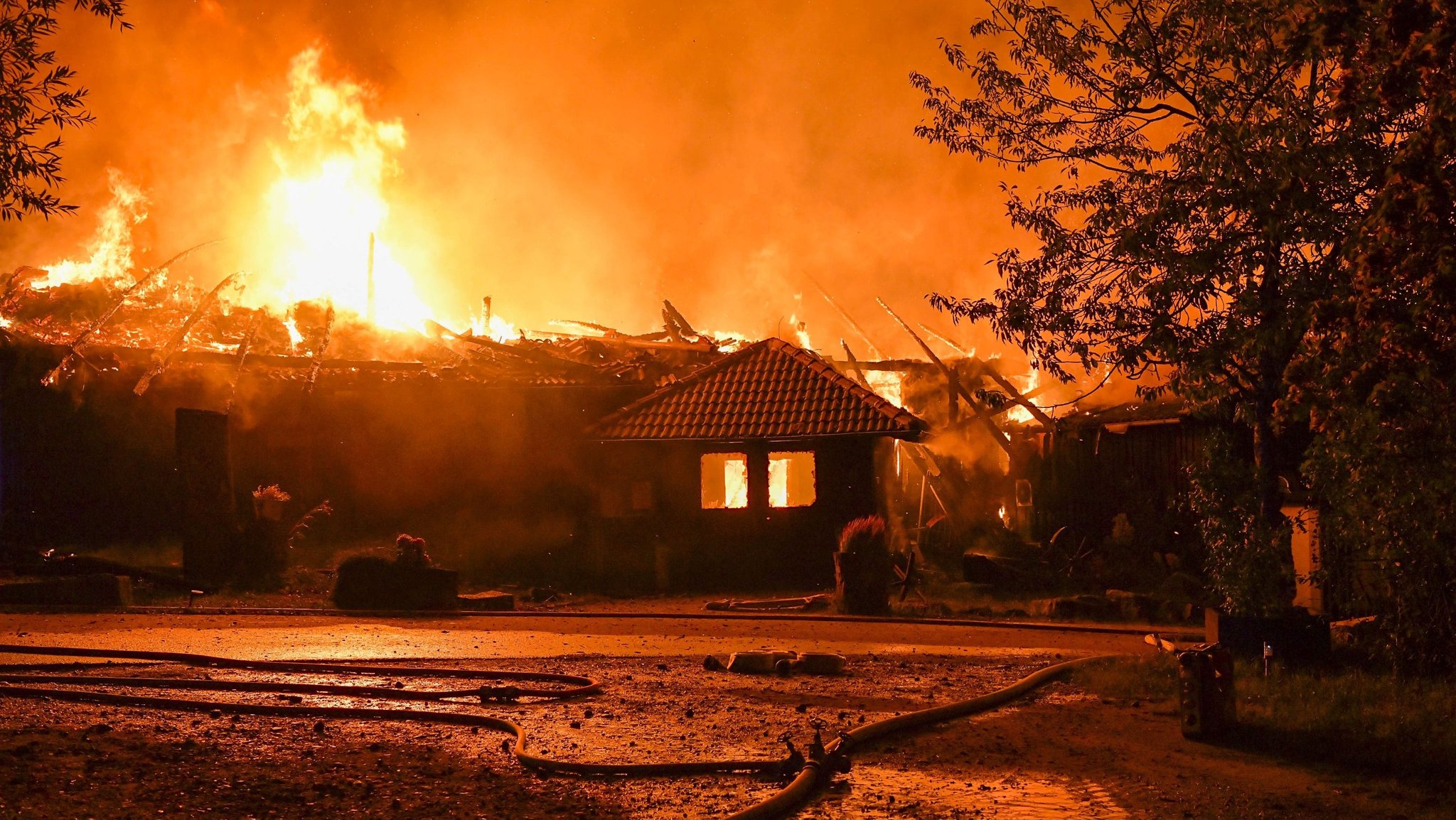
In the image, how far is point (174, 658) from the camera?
39.4 ft

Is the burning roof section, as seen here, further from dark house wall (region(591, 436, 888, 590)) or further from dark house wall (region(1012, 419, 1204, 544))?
dark house wall (region(1012, 419, 1204, 544))

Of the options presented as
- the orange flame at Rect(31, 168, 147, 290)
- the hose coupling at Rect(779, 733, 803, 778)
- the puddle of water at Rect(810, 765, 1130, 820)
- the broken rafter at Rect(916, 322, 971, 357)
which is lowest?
the puddle of water at Rect(810, 765, 1130, 820)

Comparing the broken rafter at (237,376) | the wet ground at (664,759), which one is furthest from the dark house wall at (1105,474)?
the broken rafter at (237,376)

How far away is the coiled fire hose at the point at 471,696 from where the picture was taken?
23.9 feet

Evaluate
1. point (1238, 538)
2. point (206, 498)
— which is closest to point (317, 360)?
point (206, 498)

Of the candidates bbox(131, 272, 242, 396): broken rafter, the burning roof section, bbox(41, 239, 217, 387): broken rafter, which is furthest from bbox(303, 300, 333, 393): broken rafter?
the burning roof section

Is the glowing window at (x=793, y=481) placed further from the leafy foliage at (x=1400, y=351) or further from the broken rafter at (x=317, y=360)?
the leafy foliage at (x=1400, y=351)

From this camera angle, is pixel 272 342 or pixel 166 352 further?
pixel 272 342

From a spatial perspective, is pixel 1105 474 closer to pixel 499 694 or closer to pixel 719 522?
pixel 719 522

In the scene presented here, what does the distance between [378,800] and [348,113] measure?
132 feet

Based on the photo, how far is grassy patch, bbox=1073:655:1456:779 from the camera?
814 cm

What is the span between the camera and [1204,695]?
8.69 meters

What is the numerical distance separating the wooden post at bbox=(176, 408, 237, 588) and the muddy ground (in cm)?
1218

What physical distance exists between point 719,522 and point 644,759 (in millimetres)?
16149
